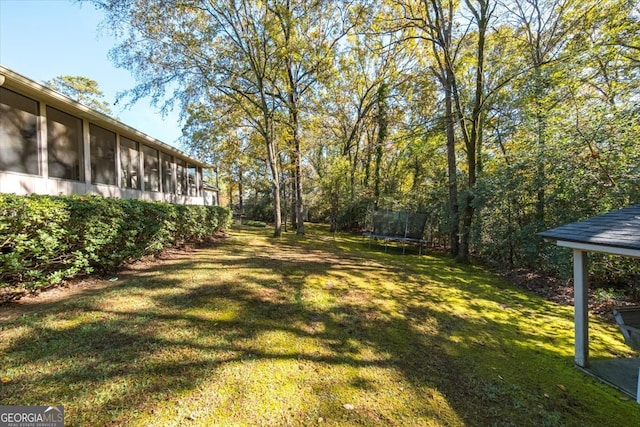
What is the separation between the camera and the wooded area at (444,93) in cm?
559

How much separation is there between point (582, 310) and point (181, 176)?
14495mm

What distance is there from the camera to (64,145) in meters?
6.41

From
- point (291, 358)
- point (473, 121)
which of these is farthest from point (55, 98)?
point (473, 121)

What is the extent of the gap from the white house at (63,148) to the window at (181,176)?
2198mm

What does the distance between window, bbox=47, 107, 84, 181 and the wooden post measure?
1026 centimetres

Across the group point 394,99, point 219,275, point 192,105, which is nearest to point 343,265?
point 219,275

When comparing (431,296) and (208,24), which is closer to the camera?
(431,296)

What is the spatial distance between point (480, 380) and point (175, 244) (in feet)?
26.7

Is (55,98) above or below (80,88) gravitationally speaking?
below

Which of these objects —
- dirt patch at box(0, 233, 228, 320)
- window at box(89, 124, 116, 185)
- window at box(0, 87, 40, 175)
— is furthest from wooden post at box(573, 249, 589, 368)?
window at box(89, 124, 116, 185)

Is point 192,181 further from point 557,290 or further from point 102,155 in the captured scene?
point 557,290

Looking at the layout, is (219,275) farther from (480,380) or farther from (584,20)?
(584,20)

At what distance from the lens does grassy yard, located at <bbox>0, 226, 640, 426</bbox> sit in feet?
6.76

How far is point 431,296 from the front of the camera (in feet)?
16.8
